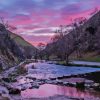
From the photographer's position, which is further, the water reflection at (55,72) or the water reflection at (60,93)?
the water reflection at (55,72)

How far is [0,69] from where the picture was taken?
97.1m

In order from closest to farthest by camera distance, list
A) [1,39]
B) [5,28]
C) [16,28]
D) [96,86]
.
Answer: [96,86]
[1,39]
[5,28]
[16,28]

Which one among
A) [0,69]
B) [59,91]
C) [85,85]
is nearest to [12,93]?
[59,91]

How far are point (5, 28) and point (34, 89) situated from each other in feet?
355

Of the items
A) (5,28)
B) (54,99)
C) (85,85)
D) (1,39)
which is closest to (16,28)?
(5,28)

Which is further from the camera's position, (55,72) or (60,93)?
(55,72)

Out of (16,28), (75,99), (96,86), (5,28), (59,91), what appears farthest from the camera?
(16,28)

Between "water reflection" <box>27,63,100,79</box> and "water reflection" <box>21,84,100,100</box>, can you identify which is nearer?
"water reflection" <box>21,84,100,100</box>

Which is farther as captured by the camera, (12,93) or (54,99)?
(12,93)

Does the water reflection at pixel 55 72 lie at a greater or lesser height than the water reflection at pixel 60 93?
greater

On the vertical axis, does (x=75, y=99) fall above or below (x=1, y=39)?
below

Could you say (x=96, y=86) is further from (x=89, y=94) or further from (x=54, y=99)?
(x=54, y=99)

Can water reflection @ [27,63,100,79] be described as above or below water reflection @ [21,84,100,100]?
above

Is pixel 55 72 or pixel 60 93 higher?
pixel 55 72
